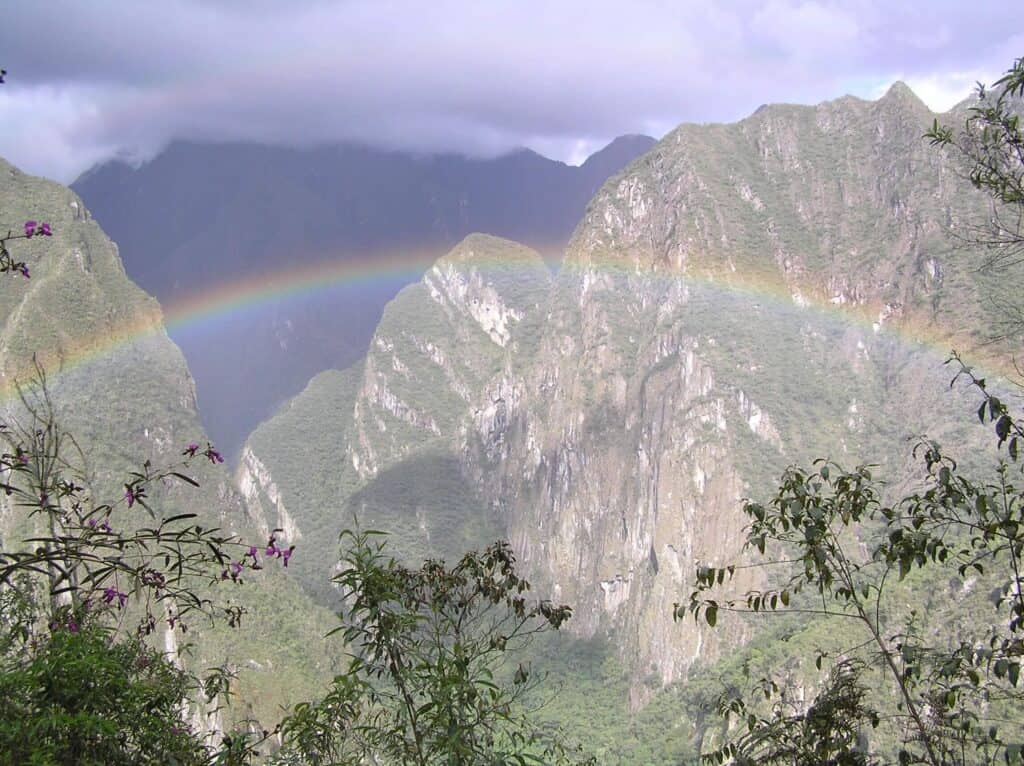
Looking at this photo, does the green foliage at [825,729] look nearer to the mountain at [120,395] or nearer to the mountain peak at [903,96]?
the mountain at [120,395]

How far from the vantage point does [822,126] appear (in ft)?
239

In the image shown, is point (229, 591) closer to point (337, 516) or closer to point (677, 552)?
point (677, 552)

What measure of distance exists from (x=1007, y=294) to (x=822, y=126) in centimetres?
3066

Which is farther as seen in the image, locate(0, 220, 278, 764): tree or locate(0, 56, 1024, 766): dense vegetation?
locate(0, 56, 1024, 766): dense vegetation

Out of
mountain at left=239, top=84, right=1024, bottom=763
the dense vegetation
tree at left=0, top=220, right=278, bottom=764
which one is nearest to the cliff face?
mountain at left=239, top=84, right=1024, bottom=763

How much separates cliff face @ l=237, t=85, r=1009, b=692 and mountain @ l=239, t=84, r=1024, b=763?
198 mm

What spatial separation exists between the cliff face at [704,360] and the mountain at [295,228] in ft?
196

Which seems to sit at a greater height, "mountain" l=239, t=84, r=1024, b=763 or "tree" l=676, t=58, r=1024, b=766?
"mountain" l=239, t=84, r=1024, b=763

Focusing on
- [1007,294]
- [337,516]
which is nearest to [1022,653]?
[1007,294]

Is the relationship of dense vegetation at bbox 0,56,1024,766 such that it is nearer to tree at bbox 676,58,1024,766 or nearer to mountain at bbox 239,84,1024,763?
tree at bbox 676,58,1024,766

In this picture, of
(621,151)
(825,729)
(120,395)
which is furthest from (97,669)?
(621,151)

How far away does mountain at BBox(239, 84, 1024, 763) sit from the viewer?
181 ft

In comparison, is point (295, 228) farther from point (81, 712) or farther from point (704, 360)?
point (81, 712)

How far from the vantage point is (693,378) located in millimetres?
59562
